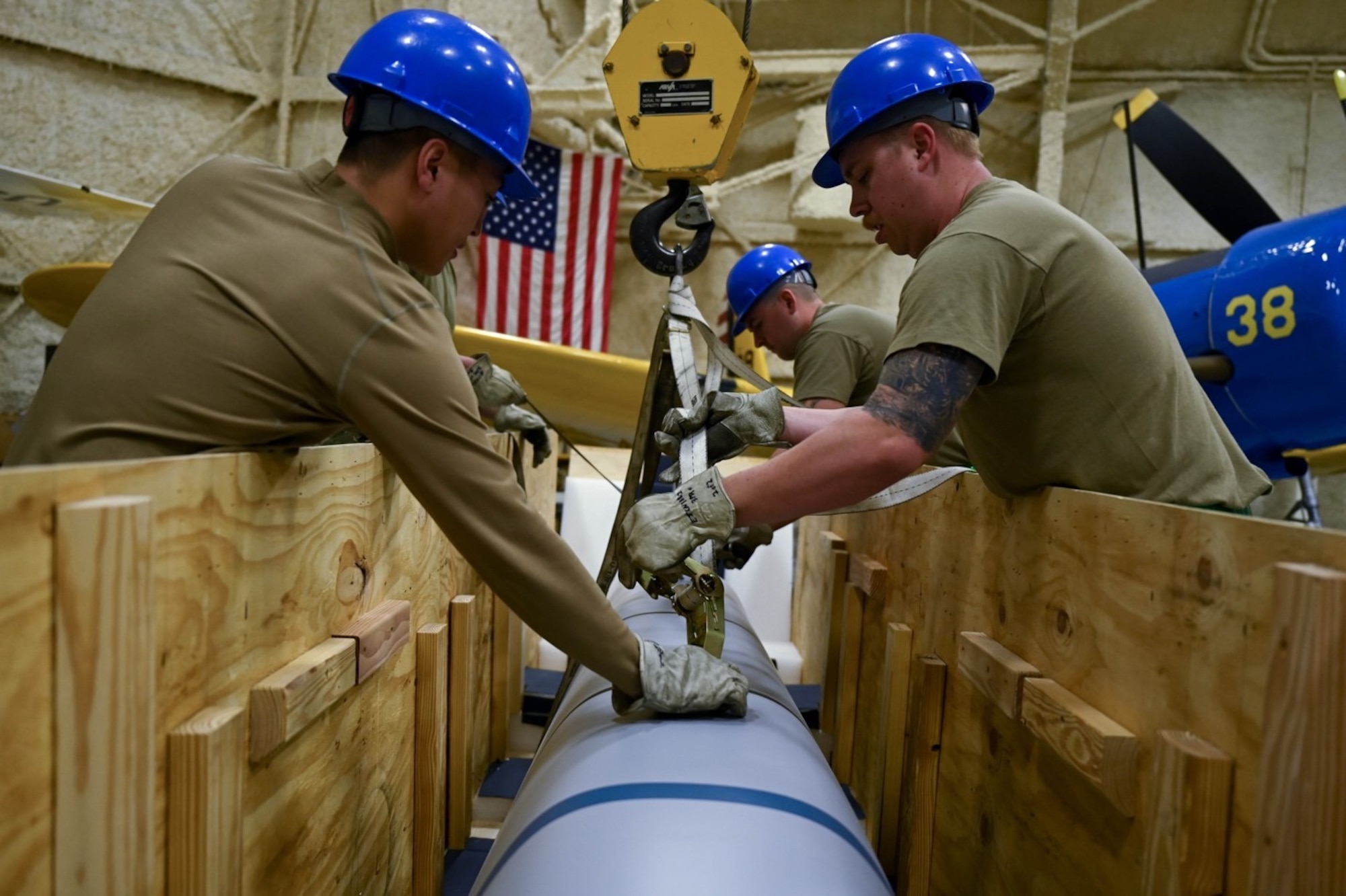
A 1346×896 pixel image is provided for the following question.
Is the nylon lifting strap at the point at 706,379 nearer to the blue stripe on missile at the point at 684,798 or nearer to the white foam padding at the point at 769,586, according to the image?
the blue stripe on missile at the point at 684,798

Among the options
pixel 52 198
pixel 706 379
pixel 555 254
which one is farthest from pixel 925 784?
pixel 555 254

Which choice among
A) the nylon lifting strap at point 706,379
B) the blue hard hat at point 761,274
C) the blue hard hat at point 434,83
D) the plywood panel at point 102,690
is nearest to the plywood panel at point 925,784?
the nylon lifting strap at point 706,379

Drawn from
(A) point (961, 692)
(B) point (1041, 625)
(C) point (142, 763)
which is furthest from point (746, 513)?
(C) point (142, 763)

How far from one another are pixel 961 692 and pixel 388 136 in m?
1.79

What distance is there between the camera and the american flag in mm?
8312

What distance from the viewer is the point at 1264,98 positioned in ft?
28.8

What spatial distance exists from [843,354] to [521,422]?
1431mm

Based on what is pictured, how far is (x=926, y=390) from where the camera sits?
1.65 m

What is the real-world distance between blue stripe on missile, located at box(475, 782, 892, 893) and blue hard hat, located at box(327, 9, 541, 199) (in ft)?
3.96

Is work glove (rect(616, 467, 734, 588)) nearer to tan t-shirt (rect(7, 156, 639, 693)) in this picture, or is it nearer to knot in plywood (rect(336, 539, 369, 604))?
tan t-shirt (rect(7, 156, 639, 693))

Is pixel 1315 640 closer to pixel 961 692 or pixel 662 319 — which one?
pixel 961 692

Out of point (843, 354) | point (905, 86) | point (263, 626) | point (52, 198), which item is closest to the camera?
point (263, 626)

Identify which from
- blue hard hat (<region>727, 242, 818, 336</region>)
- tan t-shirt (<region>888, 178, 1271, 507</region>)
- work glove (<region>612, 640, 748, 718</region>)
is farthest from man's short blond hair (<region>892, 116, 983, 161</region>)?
blue hard hat (<region>727, 242, 818, 336</region>)

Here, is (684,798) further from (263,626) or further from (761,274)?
(761,274)
